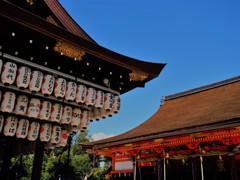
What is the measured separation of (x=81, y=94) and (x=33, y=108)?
49.8 inches

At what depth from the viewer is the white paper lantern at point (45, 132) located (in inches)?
253

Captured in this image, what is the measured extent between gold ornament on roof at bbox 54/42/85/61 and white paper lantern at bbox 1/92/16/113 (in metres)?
1.44

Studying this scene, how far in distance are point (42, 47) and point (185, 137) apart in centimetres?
732

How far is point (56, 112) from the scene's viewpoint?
6.49m

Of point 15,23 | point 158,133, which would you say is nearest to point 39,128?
point 15,23

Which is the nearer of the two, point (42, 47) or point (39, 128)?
point (42, 47)

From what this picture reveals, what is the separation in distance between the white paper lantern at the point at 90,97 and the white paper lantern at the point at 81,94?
12 centimetres

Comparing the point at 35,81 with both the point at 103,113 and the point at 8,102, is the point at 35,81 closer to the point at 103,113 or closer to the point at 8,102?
the point at 8,102

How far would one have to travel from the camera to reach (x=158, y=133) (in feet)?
37.5

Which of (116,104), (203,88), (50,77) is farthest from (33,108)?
(203,88)

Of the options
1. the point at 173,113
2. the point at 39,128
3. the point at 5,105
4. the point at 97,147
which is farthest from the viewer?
the point at 173,113

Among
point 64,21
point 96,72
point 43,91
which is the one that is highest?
point 64,21

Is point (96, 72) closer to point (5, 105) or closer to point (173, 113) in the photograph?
point (5, 105)

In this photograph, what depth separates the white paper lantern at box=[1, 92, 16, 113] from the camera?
554 centimetres
